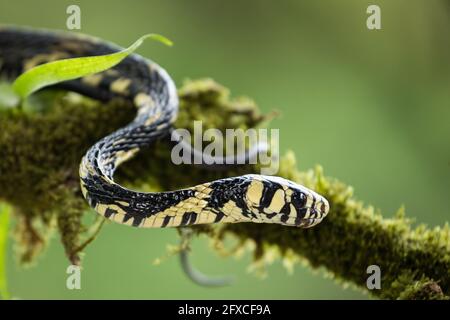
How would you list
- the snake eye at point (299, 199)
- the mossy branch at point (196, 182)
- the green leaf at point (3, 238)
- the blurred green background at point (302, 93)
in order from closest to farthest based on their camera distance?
the snake eye at point (299, 199) → the mossy branch at point (196, 182) → the green leaf at point (3, 238) → the blurred green background at point (302, 93)

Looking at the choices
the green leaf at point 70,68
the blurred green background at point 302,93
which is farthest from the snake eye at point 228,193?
the blurred green background at point 302,93

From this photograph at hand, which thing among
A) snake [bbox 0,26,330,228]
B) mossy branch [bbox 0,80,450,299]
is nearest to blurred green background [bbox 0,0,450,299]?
mossy branch [bbox 0,80,450,299]

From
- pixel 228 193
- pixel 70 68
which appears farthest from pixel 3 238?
pixel 228 193

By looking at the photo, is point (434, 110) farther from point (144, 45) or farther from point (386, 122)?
point (144, 45)

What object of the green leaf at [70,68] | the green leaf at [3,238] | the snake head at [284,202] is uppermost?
the green leaf at [70,68]

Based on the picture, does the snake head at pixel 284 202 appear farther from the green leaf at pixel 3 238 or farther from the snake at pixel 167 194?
the green leaf at pixel 3 238

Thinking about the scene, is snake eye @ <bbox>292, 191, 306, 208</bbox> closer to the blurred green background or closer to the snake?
the snake
